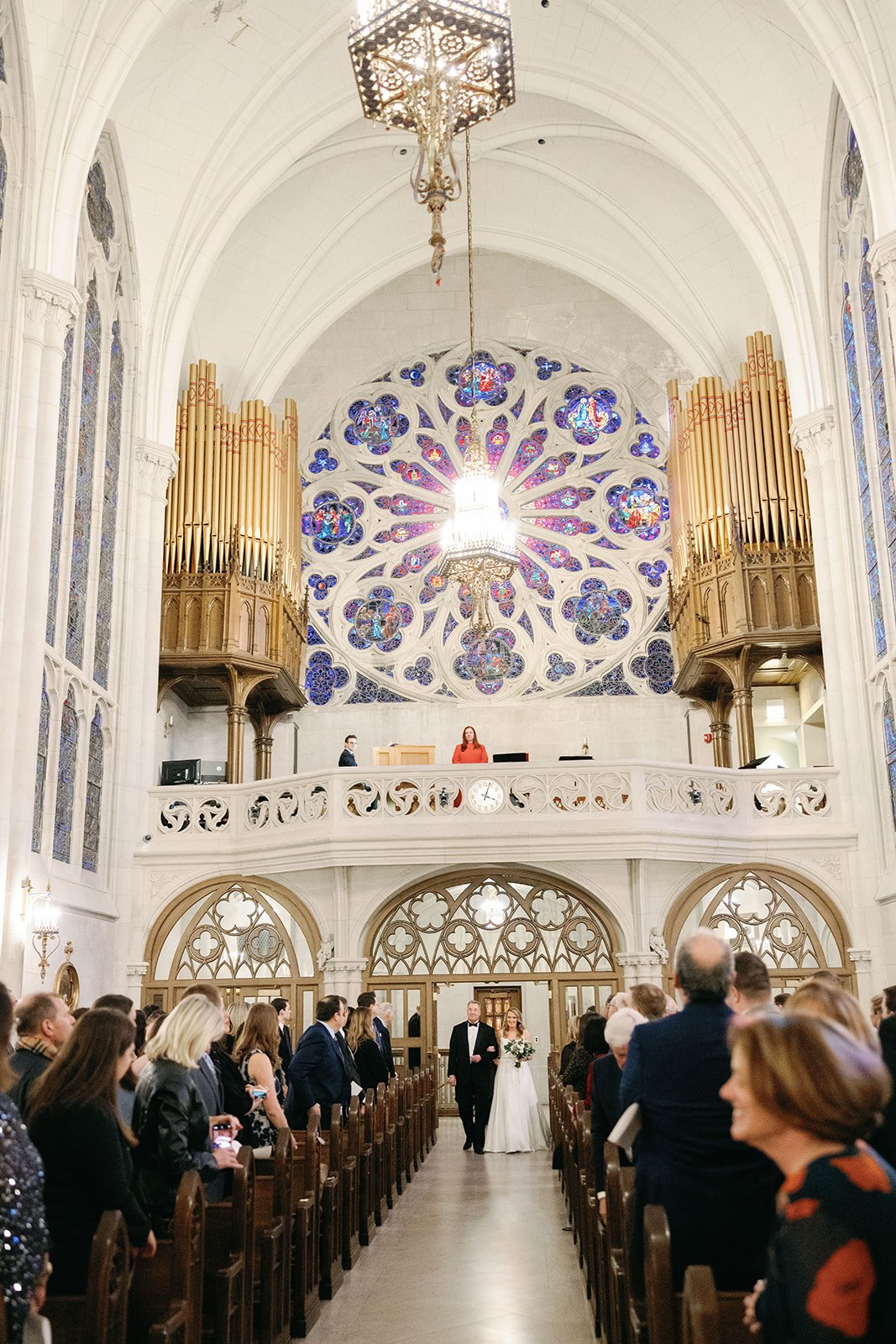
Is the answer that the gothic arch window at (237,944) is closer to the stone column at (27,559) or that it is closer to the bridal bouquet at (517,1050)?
the bridal bouquet at (517,1050)

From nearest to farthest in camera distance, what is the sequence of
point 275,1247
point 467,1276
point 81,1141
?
1. point 81,1141
2. point 275,1247
3. point 467,1276

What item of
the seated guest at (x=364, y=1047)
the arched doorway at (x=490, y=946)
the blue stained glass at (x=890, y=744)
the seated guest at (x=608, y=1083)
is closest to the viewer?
the seated guest at (x=608, y=1083)

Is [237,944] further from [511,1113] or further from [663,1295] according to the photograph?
[663,1295]

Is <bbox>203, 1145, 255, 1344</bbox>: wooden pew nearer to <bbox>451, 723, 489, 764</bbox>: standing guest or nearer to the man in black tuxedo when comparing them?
the man in black tuxedo

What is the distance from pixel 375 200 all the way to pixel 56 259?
827cm

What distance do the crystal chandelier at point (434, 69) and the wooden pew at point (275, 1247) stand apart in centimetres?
564

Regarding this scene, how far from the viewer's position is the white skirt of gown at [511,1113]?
1302 centimetres

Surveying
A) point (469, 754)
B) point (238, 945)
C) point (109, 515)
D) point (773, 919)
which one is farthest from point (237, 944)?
point (773, 919)

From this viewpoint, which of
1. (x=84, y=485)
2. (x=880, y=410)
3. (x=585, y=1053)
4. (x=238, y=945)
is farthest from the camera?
(x=238, y=945)

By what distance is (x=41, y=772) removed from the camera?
12.8 meters

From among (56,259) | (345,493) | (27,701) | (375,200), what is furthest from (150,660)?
(375,200)

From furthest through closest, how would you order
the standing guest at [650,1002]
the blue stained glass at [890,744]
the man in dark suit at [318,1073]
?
the blue stained glass at [890,744], the man in dark suit at [318,1073], the standing guest at [650,1002]

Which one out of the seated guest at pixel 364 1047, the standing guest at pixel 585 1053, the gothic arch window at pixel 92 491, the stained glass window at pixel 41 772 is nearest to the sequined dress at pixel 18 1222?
the standing guest at pixel 585 1053

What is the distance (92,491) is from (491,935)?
696 centimetres
